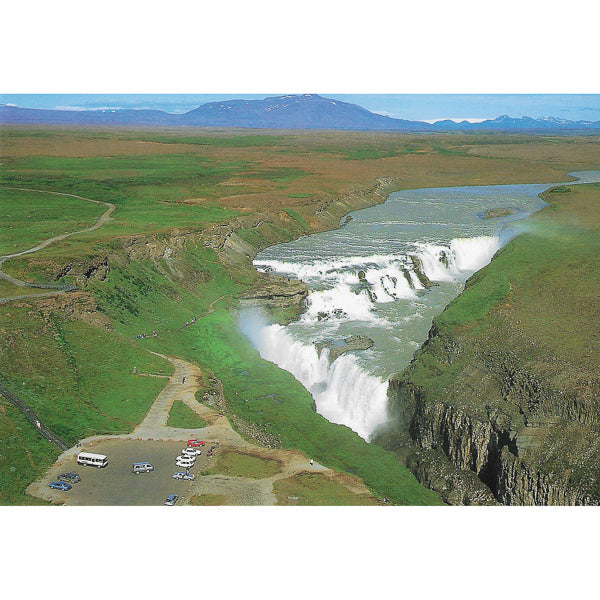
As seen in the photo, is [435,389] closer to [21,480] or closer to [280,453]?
[280,453]

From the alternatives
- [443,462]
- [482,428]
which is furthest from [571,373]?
[443,462]

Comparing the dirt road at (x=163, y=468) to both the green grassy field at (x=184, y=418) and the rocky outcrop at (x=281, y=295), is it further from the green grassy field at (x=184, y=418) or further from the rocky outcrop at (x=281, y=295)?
the rocky outcrop at (x=281, y=295)

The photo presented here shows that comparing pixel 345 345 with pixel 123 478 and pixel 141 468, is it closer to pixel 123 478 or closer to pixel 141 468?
pixel 141 468

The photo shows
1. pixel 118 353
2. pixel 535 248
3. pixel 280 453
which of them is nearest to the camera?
pixel 280 453

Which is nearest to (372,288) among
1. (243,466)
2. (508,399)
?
(508,399)

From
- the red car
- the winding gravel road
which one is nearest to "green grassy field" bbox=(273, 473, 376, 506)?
the red car

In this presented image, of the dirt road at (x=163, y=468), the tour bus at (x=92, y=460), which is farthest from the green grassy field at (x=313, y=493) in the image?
the tour bus at (x=92, y=460)
